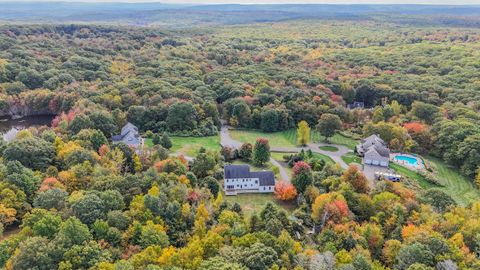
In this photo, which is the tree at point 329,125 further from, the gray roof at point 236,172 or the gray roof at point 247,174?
the gray roof at point 236,172

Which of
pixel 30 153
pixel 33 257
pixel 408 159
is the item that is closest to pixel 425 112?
pixel 408 159

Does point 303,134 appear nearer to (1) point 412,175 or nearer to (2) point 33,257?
(1) point 412,175

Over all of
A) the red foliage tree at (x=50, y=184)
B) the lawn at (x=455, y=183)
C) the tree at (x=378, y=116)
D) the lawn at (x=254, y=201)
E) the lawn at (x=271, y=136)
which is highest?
the red foliage tree at (x=50, y=184)

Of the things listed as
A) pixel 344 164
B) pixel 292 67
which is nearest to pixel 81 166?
pixel 344 164

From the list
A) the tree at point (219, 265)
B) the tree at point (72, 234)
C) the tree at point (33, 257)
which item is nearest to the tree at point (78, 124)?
the tree at point (72, 234)

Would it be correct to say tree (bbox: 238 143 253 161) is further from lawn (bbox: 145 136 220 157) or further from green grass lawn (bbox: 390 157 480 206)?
green grass lawn (bbox: 390 157 480 206)

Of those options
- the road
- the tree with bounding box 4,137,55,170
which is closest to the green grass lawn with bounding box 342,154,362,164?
the road
